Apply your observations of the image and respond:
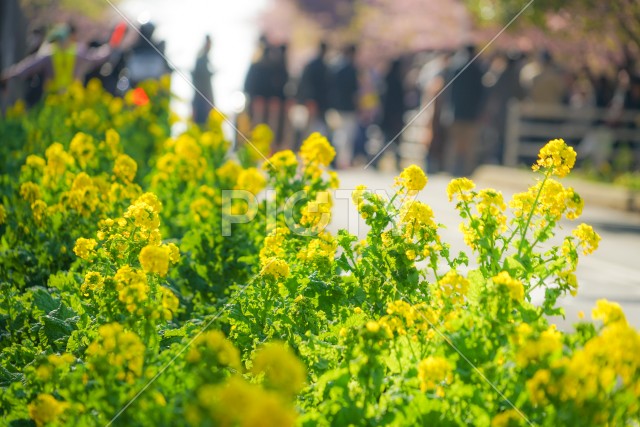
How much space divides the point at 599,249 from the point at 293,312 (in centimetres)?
828

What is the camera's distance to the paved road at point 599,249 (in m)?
8.73

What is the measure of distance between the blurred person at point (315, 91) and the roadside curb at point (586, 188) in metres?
3.30

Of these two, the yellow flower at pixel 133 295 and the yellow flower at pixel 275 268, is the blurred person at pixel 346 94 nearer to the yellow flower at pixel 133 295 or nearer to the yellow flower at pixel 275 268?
the yellow flower at pixel 275 268

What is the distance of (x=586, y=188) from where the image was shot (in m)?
18.9

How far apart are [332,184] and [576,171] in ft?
56.6

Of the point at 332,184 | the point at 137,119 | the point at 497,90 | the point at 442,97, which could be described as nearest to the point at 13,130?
the point at 137,119

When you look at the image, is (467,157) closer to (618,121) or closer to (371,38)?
(618,121)

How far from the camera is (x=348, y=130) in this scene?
25375 millimetres

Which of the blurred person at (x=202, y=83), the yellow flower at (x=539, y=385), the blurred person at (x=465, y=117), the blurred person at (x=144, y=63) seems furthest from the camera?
the blurred person at (x=465, y=117)

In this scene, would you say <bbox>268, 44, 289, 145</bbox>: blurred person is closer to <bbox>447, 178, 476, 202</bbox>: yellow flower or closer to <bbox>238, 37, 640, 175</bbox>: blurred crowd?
<bbox>238, 37, 640, 175</bbox>: blurred crowd

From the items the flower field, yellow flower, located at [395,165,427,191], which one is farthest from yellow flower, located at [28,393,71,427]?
yellow flower, located at [395,165,427,191]

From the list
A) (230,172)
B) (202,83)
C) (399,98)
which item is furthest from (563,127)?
(230,172)

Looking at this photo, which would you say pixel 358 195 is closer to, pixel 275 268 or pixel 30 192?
pixel 275 268

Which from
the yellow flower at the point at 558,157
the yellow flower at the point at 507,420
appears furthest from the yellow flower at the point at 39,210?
the yellow flower at the point at 507,420
